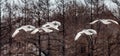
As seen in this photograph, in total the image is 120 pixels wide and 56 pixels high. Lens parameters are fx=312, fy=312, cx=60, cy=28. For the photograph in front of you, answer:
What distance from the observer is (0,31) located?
30.2 ft

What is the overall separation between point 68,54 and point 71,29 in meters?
1.18

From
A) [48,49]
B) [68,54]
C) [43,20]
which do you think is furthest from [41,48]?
[43,20]

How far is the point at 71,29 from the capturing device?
31.1 feet

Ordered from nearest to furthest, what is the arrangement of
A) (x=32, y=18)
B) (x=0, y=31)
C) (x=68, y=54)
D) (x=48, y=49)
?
(x=48, y=49), (x=68, y=54), (x=0, y=31), (x=32, y=18)

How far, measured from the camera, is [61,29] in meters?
9.37

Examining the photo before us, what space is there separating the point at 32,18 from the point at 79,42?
1840 millimetres

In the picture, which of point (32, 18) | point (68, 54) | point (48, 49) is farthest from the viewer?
point (32, 18)

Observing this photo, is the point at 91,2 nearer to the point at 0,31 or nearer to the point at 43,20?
the point at 43,20

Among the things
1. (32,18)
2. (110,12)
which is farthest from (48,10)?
(110,12)

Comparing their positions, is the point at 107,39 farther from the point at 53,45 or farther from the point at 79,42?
the point at 53,45

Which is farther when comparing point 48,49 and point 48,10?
point 48,10

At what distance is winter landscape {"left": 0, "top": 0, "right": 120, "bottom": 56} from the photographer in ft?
27.4

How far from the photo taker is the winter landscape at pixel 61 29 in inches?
328

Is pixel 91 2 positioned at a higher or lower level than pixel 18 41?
higher
